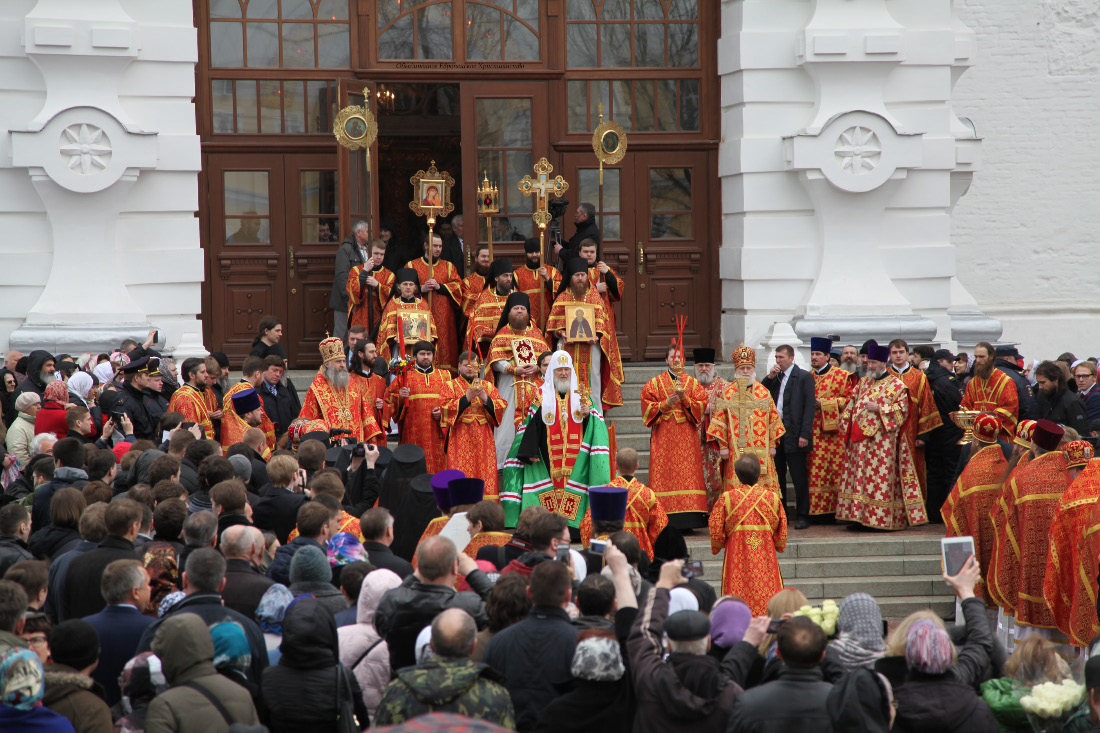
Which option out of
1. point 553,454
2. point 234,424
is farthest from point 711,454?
point 234,424

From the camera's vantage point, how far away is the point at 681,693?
4.74 m

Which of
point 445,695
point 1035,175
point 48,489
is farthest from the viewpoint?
point 1035,175

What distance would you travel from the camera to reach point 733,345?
49.2 ft

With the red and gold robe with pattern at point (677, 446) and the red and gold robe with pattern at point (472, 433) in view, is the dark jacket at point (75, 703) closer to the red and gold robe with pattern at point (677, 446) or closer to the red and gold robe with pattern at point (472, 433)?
the red and gold robe with pattern at point (472, 433)

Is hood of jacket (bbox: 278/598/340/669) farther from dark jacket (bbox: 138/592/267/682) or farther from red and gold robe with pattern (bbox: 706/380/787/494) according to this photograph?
red and gold robe with pattern (bbox: 706/380/787/494)

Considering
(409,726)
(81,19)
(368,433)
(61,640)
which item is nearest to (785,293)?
(368,433)

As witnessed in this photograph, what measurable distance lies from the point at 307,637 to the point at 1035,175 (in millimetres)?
14590

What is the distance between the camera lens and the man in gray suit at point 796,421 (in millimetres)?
11812

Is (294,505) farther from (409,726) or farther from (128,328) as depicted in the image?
(128,328)

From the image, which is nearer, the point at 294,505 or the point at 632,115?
the point at 294,505

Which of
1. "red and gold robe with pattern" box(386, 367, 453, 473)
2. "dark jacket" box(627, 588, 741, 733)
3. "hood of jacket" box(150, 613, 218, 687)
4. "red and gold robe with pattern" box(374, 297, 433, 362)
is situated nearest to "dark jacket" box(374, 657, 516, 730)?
"dark jacket" box(627, 588, 741, 733)

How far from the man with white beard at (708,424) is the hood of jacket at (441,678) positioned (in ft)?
23.5

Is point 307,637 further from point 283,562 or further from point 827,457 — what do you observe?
point 827,457

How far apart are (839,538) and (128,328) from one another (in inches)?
286
